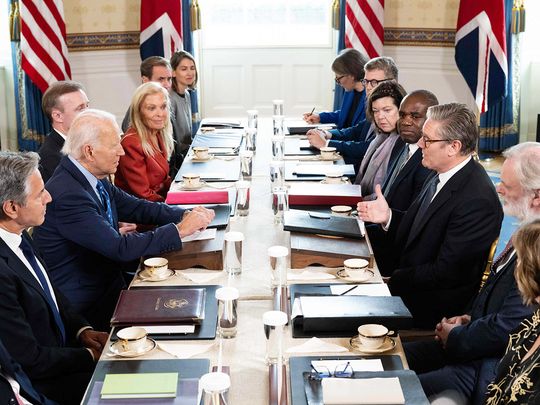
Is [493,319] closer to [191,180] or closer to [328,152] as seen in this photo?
[191,180]

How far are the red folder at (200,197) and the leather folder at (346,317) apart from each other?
138 centimetres

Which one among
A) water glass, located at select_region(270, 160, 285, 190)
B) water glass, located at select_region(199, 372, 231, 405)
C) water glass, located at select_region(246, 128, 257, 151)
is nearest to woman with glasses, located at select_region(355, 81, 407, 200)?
water glass, located at select_region(270, 160, 285, 190)

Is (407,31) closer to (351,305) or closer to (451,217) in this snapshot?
(451,217)

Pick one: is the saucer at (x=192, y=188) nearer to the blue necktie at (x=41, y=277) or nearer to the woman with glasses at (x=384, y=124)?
the woman with glasses at (x=384, y=124)

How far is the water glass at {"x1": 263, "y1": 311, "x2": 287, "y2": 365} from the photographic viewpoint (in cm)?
227

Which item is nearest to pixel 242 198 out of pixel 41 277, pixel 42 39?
pixel 41 277

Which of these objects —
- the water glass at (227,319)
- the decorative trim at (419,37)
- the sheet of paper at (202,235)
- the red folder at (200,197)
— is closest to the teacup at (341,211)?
the red folder at (200,197)

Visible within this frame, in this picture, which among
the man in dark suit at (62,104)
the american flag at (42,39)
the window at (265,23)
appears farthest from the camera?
the window at (265,23)

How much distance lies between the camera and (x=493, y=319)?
109 inches

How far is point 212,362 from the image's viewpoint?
2445mm

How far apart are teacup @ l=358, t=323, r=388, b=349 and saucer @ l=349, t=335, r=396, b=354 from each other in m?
0.01

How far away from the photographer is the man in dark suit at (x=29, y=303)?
2635 millimetres

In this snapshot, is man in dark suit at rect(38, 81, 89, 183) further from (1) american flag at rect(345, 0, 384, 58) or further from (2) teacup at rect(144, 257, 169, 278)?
(1) american flag at rect(345, 0, 384, 58)

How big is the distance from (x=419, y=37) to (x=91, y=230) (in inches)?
226
